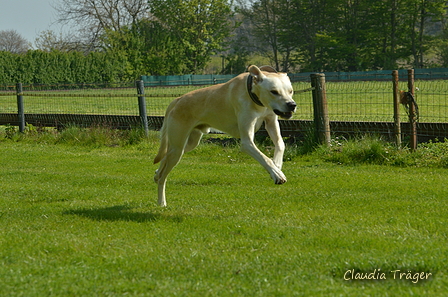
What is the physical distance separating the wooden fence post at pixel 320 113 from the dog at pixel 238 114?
14.6ft

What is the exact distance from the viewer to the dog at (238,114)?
592 centimetres

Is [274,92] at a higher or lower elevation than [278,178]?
A: higher

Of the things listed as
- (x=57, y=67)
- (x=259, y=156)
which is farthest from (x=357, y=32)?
(x=259, y=156)

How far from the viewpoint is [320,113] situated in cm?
1102

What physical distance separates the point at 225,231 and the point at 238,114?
1453 millimetres

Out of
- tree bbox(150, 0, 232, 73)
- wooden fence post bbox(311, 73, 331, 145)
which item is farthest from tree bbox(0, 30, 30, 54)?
wooden fence post bbox(311, 73, 331, 145)

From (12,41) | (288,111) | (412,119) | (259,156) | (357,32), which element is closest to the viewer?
(288,111)

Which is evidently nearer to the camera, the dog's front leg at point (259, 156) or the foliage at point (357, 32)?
the dog's front leg at point (259, 156)

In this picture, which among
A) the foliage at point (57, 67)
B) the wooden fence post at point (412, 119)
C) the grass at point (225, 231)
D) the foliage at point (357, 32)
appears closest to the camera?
the grass at point (225, 231)

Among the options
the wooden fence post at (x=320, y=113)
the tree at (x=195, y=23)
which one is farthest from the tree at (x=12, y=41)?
the wooden fence post at (x=320, y=113)

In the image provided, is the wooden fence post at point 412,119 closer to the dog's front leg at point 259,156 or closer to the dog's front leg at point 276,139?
the dog's front leg at point 276,139

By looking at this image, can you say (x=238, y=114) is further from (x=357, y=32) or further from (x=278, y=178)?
(x=357, y=32)

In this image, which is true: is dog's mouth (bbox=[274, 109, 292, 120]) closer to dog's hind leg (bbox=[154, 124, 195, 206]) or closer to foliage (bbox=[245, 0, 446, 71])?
dog's hind leg (bbox=[154, 124, 195, 206])

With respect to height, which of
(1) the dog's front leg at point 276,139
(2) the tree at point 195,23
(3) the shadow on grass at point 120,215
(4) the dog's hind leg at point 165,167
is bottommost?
(3) the shadow on grass at point 120,215
